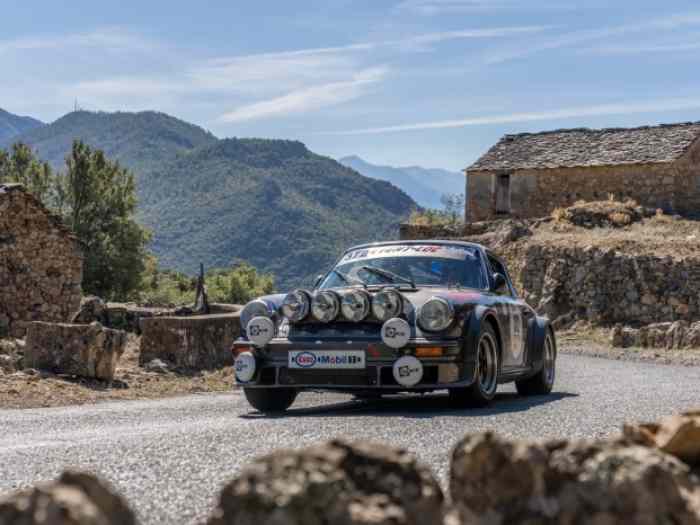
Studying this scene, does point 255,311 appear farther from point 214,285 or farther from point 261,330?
point 214,285

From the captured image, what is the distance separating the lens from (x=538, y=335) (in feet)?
39.5

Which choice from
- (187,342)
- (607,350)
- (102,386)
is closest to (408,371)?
(102,386)

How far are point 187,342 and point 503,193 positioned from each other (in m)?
32.5

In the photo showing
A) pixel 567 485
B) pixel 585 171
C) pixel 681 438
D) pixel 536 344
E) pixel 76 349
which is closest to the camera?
pixel 567 485

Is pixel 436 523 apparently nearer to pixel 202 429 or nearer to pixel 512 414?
pixel 202 429

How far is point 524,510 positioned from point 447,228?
1541 inches

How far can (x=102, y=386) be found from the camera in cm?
1391

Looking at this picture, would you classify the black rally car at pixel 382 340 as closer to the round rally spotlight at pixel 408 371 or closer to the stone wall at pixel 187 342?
the round rally spotlight at pixel 408 371

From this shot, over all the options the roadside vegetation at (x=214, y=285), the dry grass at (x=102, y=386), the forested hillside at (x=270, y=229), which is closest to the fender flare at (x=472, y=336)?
the dry grass at (x=102, y=386)

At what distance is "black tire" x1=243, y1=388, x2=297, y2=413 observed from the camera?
1048 centimetres

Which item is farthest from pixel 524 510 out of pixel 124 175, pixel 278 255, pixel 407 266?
pixel 278 255

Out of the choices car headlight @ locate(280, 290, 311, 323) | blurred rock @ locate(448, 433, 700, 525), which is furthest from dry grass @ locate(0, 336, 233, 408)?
blurred rock @ locate(448, 433, 700, 525)

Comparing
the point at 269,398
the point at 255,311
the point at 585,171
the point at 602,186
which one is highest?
the point at 585,171

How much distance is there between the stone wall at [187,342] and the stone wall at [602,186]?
29414mm
